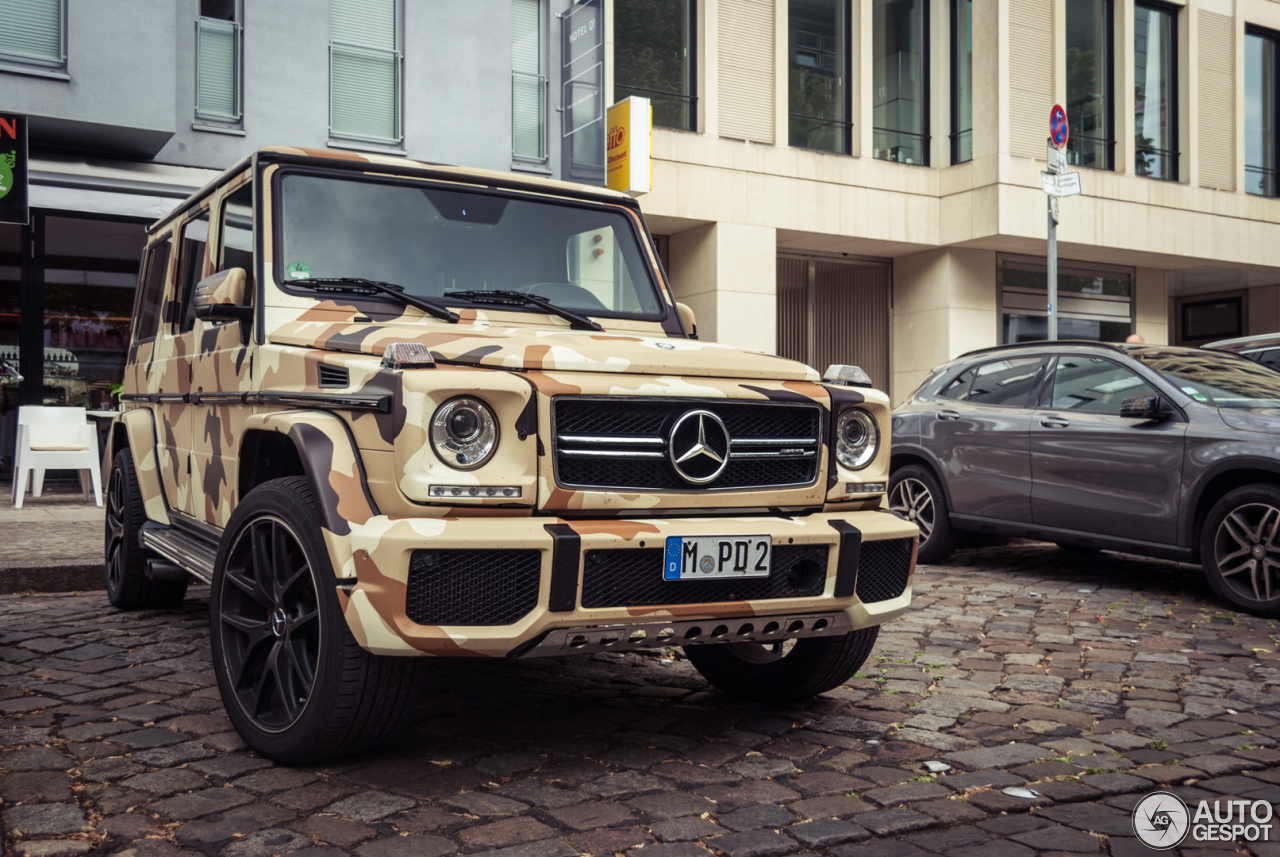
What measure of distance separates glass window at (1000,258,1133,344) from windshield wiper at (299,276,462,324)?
55.6ft

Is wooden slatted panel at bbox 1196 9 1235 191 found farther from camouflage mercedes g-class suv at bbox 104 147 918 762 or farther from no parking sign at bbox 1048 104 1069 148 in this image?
camouflage mercedes g-class suv at bbox 104 147 918 762

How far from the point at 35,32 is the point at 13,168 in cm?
213

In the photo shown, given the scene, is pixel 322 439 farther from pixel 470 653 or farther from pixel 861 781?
pixel 861 781

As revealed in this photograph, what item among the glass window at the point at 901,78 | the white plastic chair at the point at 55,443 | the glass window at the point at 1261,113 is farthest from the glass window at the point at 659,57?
the glass window at the point at 1261,113

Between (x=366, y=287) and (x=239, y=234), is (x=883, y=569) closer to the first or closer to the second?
(x=366, y=287)

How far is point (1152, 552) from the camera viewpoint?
278 inches

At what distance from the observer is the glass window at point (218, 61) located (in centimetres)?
1328

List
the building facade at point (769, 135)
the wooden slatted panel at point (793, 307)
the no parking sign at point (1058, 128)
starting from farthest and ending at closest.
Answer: the wooden slatted panel at point (793, 307)
the building facade at point (769, 135)
the no parking sign at point (1058, 128)

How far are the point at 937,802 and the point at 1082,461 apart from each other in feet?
15.1

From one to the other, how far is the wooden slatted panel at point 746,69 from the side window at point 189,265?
12566 millimetres

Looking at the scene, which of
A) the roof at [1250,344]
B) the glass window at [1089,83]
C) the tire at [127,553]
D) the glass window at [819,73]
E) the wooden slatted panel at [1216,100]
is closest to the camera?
the tire at [127,553]

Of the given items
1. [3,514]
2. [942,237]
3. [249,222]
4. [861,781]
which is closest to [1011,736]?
[861,781]

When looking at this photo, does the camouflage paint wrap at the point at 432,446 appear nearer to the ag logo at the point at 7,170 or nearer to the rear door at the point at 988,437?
the rear door at the point at 988,437

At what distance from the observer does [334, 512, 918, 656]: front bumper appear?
3.12m
